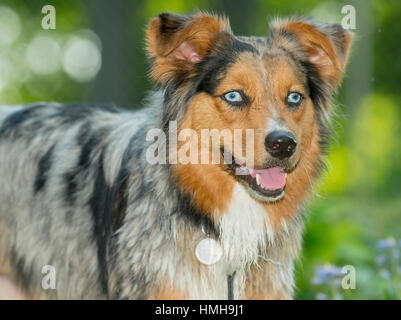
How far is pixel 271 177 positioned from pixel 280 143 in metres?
0.34

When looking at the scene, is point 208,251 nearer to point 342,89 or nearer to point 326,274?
point 326,274

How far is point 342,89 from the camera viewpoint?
535 inches

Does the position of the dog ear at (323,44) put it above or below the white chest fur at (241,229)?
above

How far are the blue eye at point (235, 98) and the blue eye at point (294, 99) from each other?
1.12ft

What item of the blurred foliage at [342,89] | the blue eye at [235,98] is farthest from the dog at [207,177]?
the blurred foliage at [342,89]

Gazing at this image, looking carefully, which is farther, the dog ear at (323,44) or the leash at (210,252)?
the dog ear at (323,44)

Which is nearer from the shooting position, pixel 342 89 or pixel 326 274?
pixel 326 274

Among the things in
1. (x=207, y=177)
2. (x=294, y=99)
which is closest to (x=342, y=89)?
(x=294, y=99)

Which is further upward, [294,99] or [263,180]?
[294,99]

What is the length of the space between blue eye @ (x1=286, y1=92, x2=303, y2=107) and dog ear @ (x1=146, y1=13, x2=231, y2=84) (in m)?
0.66

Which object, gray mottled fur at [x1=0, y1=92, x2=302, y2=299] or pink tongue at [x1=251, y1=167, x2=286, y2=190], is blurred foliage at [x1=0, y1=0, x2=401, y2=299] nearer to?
pink tongue at [x1=251, y1=167, x2=286, y2=190]

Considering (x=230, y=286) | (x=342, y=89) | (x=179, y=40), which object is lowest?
(x=230, y=286)

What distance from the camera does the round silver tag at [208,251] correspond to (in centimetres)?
405

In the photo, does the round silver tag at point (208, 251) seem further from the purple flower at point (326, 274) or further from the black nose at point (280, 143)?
the purple flower at point (326, 274)
